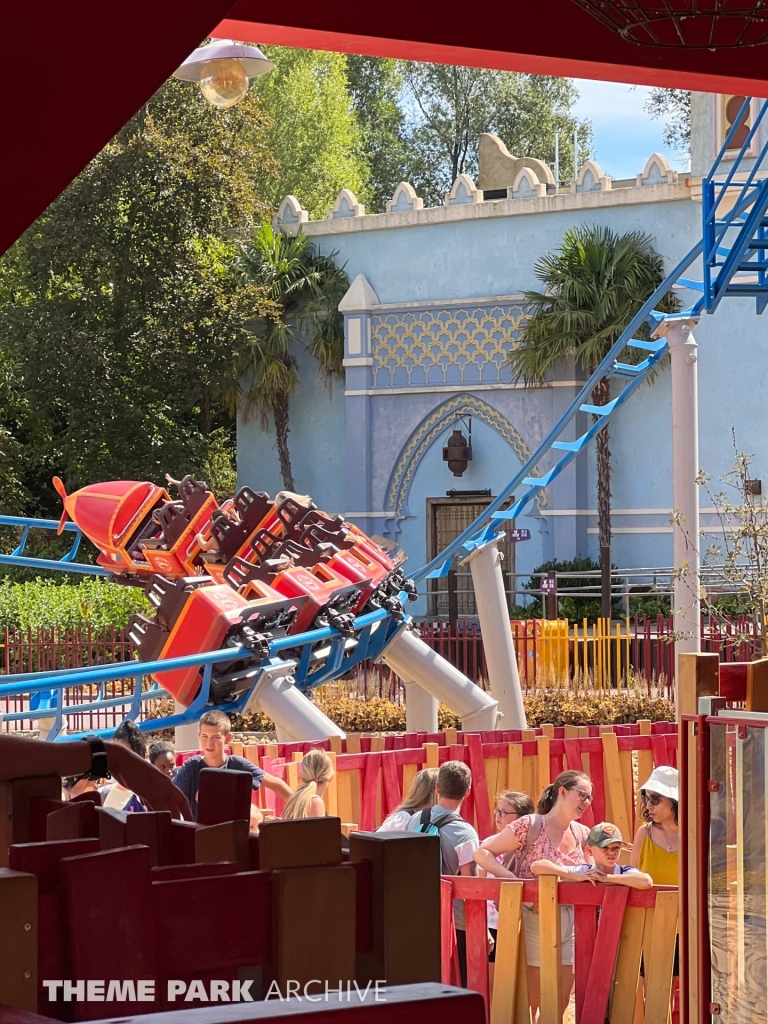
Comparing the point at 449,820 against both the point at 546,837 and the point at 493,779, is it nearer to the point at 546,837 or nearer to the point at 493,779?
the point at 546,837

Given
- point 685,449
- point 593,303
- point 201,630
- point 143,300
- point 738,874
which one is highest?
point 143,300

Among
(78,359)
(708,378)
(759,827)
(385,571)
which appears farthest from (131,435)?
(759,827)

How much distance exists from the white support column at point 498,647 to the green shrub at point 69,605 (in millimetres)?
9634

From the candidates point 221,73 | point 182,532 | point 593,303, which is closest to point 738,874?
point 221,73

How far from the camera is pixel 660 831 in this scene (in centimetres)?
534

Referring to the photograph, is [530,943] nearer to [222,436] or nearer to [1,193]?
[1,193]

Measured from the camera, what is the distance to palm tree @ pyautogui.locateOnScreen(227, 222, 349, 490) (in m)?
26.5

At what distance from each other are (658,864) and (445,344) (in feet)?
68.1

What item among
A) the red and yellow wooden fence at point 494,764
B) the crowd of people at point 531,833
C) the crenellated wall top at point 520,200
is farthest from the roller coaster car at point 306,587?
the crenellated wall top at point 520,200

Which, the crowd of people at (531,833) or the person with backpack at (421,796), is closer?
the crowd of people at (531,833)

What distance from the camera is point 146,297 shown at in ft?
88.1

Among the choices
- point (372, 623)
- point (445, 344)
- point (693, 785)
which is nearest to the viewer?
point (693, 785)

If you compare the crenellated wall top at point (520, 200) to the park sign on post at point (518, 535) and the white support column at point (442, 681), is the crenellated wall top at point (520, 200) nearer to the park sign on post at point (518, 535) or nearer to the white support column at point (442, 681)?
the park sign on post at point (518, 535)

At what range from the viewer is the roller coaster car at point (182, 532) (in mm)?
11273
